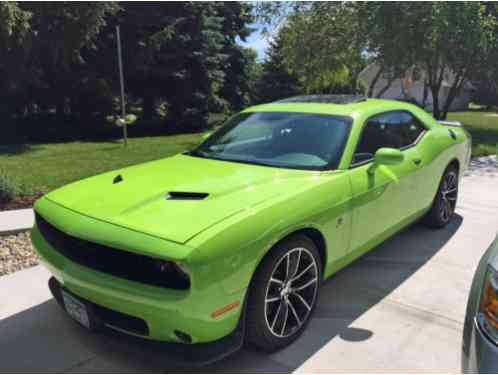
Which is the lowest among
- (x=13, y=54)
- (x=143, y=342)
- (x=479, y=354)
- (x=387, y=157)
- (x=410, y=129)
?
(x=143, y=342)

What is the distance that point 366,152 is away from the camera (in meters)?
3.62

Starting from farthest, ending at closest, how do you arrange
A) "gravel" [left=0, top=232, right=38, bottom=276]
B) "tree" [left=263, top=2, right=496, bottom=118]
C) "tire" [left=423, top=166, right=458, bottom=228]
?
Result: "tree" [left=263, top=2, right=496, bottom=118]
"tire" [left=423, top=166, right=458, bottom=228]
"gravel" [left=0, top=232, right=38, bottom=276]

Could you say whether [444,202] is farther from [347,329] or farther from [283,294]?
[283,294]

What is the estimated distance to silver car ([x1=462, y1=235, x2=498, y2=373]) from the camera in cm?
177

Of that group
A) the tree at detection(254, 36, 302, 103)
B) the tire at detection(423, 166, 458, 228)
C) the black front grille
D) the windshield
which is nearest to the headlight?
the black front grille

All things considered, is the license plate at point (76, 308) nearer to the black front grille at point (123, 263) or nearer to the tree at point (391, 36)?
the black front grille at point (123, 263)

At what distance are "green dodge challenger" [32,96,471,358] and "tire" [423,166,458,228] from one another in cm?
75

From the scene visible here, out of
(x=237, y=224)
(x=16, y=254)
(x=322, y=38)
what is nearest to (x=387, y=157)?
(x=237, y=224)

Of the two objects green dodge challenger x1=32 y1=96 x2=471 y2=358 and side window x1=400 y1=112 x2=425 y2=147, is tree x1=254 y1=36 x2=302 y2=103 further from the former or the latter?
green dodge challenger x1=32 y1=96 x2=471 y2=358

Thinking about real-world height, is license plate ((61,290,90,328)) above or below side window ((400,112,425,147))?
below

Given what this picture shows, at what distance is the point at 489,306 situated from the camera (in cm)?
190

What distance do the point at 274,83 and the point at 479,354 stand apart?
2946 centimetres

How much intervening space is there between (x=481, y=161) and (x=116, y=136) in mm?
12543

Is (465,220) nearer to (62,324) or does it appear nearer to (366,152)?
(366,152)
